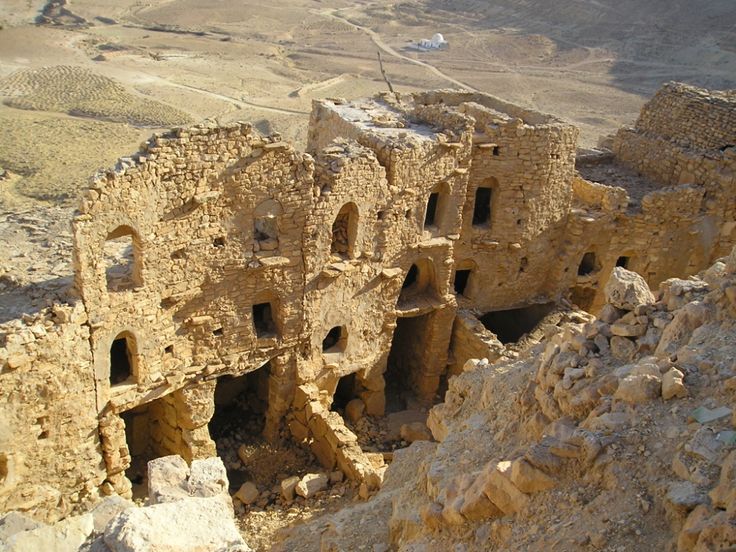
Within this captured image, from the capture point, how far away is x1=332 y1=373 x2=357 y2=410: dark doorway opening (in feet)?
61.5

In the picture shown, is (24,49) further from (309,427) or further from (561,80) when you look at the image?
(309,427)

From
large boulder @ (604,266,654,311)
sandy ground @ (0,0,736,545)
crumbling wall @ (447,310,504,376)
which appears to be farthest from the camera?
sandy ground @ (0,0,736,545)

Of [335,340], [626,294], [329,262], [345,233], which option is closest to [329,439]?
[335,340]

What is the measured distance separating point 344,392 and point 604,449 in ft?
42.3

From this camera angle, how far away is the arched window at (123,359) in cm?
1345

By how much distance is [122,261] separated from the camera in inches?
554

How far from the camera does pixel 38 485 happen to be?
1273cm

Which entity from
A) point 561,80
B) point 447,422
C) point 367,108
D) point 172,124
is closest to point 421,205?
point 367,108

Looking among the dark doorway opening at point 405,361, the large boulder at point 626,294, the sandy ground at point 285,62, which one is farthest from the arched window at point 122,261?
the sandy ground at point 285,62

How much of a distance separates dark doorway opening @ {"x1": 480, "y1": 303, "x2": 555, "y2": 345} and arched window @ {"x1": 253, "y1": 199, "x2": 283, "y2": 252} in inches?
316

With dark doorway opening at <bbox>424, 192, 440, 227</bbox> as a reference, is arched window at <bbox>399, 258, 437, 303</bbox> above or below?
below

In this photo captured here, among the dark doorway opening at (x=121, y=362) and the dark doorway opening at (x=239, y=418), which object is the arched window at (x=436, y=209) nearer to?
the dark doorway opening at (x=239, y=418)

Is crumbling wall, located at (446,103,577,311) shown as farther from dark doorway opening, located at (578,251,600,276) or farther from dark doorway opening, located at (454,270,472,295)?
dark doorway opening, located at (578,251,600,276)

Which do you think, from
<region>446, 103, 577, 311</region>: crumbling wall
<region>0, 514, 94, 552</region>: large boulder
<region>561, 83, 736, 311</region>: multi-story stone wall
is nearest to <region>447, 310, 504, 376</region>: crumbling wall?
<region>446, 103, 577, 311</region>: crumbling wall
